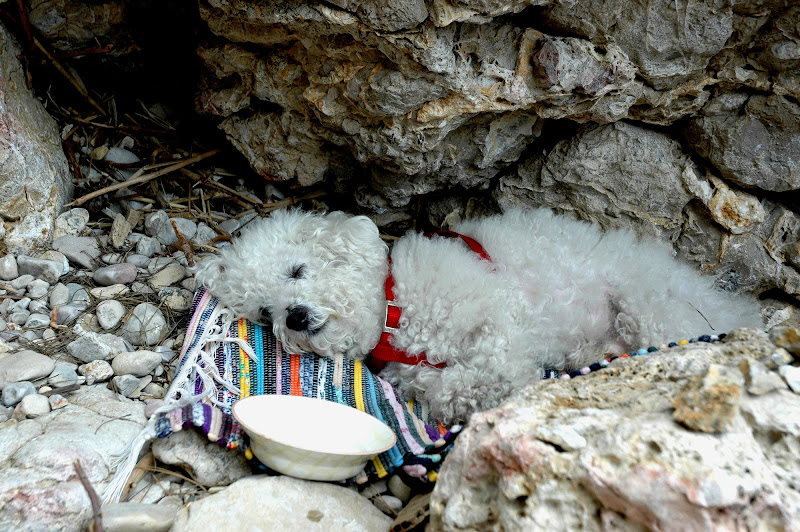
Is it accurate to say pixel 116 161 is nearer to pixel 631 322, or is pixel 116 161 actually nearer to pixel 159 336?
pixel 159 336

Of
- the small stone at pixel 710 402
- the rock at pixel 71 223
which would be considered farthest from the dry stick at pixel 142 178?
the small stone at pixel 710 402

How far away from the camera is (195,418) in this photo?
1891mm

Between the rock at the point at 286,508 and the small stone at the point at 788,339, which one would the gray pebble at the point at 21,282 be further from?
the small stone at the point at 788,339

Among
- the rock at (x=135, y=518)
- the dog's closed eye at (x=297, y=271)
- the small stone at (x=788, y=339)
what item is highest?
the small stone at (x=788, y=339)

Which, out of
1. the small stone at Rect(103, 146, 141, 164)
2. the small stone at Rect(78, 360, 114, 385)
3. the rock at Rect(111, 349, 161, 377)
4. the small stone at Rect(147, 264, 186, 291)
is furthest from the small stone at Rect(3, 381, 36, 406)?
the small stone at Rect(103, 146, 141, 164)

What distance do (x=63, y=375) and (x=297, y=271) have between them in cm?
96

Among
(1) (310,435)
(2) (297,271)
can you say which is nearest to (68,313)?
(2) (297,271)

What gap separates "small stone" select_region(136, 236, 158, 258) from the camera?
2.77 m

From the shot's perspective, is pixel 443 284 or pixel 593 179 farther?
pixel 593 179

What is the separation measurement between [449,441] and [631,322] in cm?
104

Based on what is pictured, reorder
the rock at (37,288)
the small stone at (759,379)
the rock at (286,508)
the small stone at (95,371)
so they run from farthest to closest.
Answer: the rock at (37,288) < the small stone at (95,371) < the rock at (286,508) < the small stone at (759,379)

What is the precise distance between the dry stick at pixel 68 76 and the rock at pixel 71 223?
→ 2.14 ft

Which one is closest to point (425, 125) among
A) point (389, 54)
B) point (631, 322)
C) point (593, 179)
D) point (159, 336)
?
point (389, 54)

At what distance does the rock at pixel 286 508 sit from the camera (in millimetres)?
1610
